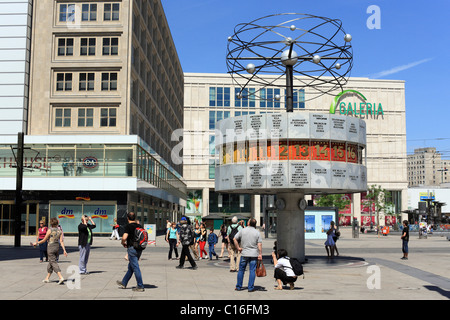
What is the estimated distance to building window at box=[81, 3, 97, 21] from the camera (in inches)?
1853

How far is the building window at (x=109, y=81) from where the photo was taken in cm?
4612

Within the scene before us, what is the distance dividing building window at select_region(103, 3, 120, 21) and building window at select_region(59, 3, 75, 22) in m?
2.98

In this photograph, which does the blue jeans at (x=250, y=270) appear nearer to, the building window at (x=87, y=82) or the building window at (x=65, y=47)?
the building window at (x=87, y=82)

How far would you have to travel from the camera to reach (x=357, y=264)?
848 inches

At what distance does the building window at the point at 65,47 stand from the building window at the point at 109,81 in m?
3.92

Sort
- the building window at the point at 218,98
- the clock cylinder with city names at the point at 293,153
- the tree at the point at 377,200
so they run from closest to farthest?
1. the clock cylinder with city names at the point at 293,153
2. the tree at the point at 377,200
3. the building window at the point at 218,98

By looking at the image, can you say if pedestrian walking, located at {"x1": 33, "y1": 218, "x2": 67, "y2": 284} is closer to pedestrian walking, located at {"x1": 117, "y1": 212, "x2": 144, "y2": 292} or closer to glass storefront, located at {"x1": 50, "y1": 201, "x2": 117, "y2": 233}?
pedestrian walking, located at {"x1": 117, "y1": 212, "x2": 144, "y2": 292}

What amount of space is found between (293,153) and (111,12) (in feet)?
108

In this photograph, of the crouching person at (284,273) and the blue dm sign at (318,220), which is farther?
the blue dm sign at (318,220)

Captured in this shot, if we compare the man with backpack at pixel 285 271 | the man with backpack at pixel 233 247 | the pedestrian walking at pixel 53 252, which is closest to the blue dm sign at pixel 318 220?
the man with backpack at pixel 233 247

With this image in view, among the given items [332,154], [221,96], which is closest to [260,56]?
[332,154]

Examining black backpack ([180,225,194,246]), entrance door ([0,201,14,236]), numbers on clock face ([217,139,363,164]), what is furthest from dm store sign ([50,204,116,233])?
black backpack ([180,225,194,246])

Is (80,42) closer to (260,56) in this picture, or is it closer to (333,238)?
(260,56)

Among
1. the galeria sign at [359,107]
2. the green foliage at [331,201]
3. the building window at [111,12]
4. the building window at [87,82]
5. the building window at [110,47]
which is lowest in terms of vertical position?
the green foliage at [331,201]
